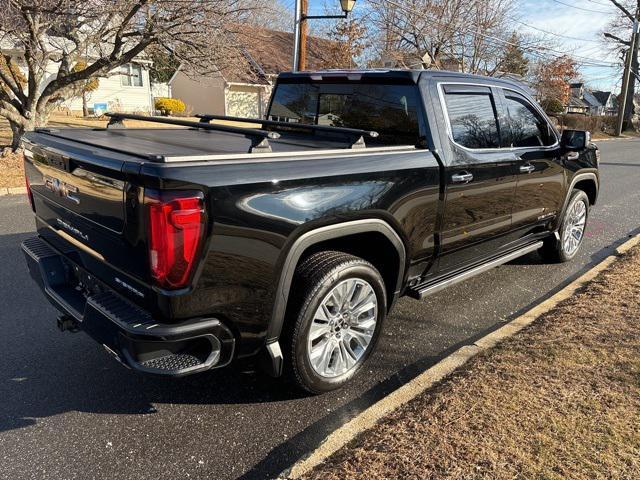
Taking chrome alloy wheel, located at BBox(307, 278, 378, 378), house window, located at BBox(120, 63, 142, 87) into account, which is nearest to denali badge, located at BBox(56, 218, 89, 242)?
chrome alloy wheel, located at BBox(307, 278, 378, 378)

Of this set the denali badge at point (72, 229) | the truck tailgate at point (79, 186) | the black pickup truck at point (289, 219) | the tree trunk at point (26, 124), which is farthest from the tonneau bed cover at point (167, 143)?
the tree trunk at point (26, 124)

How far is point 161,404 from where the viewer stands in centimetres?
301

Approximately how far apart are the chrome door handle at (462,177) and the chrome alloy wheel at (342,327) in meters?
1.05

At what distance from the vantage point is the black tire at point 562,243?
538cm

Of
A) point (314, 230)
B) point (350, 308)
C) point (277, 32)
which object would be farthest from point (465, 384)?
point (277, 32)

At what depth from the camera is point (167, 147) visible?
292 centimetres

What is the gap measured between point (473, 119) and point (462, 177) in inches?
22.4

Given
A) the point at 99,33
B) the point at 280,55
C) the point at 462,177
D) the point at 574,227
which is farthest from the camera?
the point at 280,55

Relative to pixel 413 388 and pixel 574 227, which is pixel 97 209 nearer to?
pixel 413 388

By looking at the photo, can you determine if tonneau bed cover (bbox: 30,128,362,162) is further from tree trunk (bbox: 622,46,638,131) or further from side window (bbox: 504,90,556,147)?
tree trunk (bbox: 622,46,638,131)

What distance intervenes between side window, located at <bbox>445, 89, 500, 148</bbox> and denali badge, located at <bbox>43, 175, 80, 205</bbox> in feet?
8.26

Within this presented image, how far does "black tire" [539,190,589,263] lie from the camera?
5383mm

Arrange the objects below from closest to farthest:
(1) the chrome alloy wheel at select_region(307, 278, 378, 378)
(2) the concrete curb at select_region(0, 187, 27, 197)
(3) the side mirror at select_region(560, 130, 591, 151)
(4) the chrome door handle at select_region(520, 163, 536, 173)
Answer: (1) the chrome alloy wheel at select_region(307, 278, 378, 378) → (4) the chrome door handle at select_region(520, 163, 536, 173) → (3) the side mirror at select_region(560, 130, 591, 151) → (2) the concrete curb at select_region(0, 187, 27, 197)

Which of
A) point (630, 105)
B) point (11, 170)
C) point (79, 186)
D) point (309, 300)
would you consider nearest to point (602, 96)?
point (630, 105)
